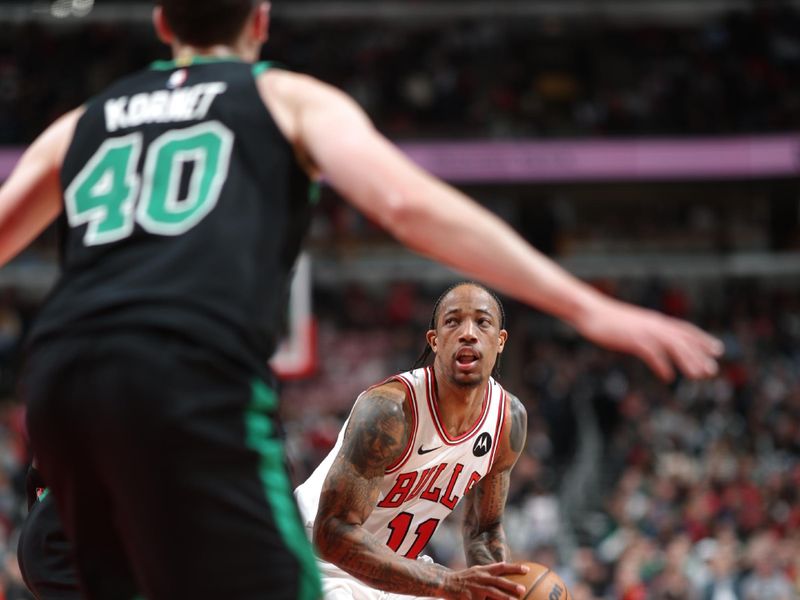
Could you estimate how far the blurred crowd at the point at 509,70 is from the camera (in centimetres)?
2150

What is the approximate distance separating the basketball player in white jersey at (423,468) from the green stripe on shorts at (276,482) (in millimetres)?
2039

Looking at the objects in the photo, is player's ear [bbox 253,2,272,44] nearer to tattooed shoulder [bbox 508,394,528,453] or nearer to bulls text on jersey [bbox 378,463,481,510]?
bulls text on jersey [bbox 378,463,481,510]

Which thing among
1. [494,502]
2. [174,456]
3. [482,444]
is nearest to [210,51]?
[174,456]

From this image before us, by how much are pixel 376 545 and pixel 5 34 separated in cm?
2039

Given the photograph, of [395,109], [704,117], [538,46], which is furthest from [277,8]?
[704,117]

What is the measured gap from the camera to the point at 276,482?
2.54m

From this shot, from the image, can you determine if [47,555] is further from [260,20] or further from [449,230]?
[449,230]

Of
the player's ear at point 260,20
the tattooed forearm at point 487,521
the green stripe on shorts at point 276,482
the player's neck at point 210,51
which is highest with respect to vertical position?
the player's ear at point 260,20

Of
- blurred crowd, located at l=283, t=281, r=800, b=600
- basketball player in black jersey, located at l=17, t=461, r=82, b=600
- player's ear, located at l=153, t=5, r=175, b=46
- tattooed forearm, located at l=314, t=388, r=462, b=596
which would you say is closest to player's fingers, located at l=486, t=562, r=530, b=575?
tattooed forearm, located at l=314, t=388, r=462, b=596

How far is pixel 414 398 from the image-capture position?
5176mm

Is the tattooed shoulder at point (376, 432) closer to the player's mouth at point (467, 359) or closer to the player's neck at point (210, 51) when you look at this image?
the player's mouth at point (467, 359)

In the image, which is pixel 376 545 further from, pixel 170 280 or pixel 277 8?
pixel 277 8

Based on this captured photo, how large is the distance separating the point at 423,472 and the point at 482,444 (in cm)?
35

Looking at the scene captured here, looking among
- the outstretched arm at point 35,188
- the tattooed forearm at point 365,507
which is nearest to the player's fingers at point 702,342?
the outstretched arm at point 35,188
